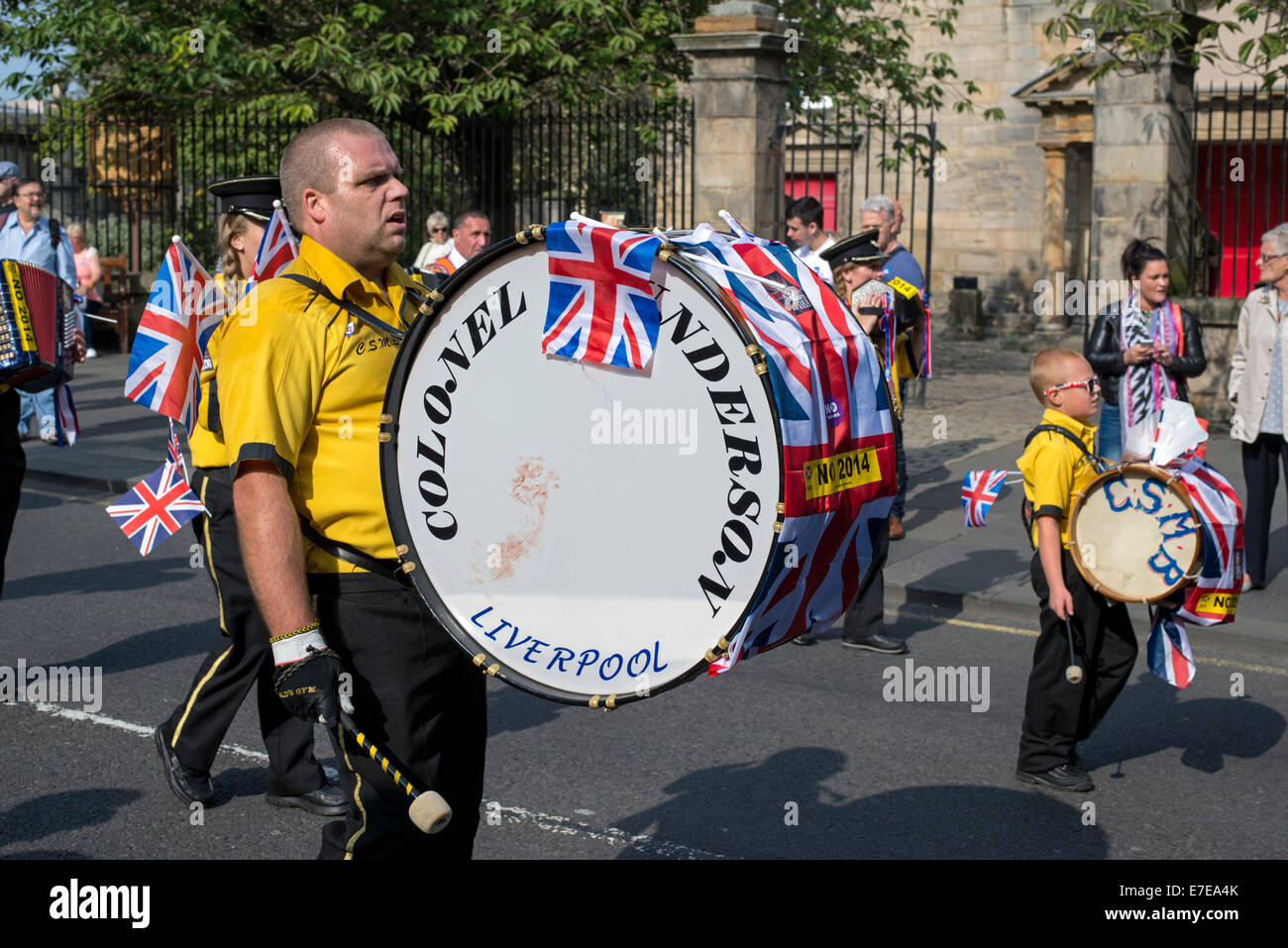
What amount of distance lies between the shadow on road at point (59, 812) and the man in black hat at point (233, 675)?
0.70 feet

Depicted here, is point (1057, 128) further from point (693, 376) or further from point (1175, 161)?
point (693, 376)

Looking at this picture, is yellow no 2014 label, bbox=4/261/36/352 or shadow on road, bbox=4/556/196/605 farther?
shadow on road, bbox=4/556/196/605

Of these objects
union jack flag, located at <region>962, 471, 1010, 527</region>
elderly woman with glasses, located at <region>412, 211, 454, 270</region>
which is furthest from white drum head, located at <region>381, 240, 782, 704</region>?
elderly woman with glasses, located at <region>412, 211, 454, 270</region>

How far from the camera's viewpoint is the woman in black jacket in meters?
8.20

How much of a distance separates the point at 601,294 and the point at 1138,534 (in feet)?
9.29

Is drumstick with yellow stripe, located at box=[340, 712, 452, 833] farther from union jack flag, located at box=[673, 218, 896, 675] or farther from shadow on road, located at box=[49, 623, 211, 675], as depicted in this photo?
shadow on road, located at box=[49, 623, 211, 675]

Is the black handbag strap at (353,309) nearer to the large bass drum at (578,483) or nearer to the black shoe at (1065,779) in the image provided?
the large bass drum at (578,483)

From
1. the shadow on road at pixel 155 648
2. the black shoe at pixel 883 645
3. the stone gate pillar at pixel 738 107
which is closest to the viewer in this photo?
the shadow on road at pixel 155 648

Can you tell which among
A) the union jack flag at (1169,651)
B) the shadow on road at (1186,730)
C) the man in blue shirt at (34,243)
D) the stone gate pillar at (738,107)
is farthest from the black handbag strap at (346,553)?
the stone gate pillar at (738,107)

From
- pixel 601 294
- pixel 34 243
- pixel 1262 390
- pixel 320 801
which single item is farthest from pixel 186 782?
pixel 34 243

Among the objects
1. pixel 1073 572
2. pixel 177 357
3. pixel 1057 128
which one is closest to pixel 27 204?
pixel 177 357

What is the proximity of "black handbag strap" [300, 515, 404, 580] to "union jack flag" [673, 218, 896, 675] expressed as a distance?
82 cm

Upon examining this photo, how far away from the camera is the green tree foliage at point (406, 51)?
14742mm
